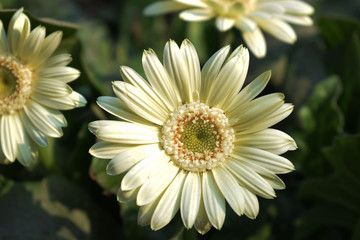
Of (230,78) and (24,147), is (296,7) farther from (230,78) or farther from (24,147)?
(24,147)

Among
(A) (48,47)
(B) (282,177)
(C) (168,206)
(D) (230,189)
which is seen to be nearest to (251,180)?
(D) (230,189)

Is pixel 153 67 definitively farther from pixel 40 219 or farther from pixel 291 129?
pixel 291 129

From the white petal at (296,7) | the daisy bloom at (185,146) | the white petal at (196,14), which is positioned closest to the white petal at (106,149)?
the daisy bloom at (185,146)

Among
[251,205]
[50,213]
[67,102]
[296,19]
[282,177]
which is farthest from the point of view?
[282,177]

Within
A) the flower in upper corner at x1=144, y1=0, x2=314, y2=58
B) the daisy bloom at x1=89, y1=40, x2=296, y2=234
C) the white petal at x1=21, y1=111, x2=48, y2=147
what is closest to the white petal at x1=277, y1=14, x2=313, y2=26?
the flower in upper corner at x1=144, y1=0, x2=314, y2=58

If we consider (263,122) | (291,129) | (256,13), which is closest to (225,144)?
(263,122)

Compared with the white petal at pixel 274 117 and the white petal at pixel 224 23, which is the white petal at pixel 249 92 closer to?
the white petal at pixel 274 117

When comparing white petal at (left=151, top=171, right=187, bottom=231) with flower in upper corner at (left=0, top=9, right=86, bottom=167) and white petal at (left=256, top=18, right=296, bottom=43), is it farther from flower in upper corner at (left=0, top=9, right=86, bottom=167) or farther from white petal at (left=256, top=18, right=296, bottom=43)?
white petal at (left=256, top=18, right=296, bottom=43)
